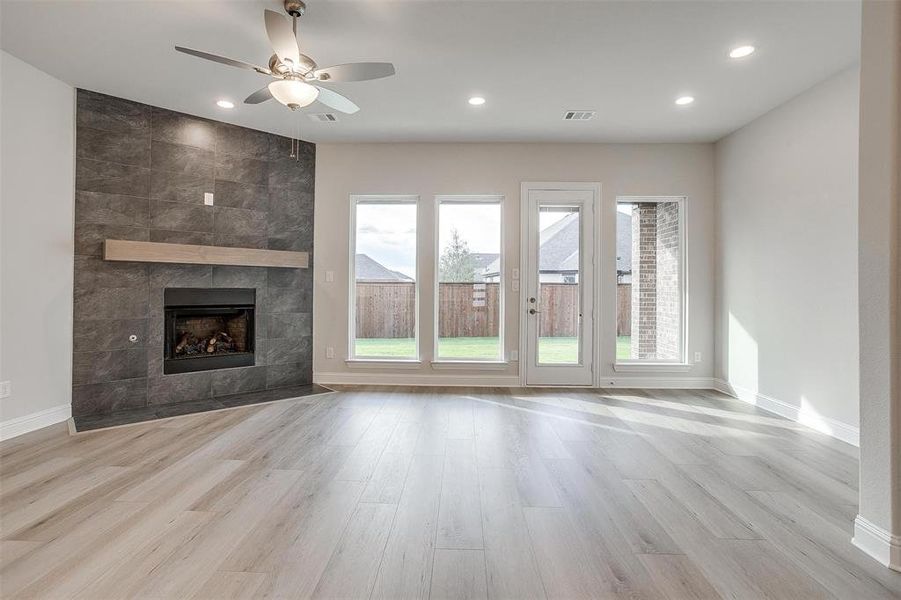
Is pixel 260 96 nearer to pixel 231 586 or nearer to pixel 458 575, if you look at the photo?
pixel 231 586

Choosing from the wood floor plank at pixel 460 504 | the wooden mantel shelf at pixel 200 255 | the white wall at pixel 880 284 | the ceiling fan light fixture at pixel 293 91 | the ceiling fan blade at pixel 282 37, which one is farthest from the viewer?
the wooden mantel shelf at pixel 200 255

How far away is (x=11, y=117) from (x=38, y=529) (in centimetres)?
316

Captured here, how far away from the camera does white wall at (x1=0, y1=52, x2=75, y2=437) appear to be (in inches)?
132

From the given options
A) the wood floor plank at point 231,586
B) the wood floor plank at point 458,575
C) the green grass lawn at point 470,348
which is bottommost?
the wood floor plank at point 458,575

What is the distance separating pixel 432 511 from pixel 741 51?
3646 mm

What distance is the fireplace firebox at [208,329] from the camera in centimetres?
444

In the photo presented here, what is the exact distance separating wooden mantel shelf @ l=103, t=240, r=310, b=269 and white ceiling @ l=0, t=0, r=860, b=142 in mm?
1344

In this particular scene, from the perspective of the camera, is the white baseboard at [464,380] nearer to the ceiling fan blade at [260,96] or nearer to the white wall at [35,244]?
the white wall at [35,244]

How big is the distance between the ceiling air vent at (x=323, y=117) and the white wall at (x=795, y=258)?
4.18 metres

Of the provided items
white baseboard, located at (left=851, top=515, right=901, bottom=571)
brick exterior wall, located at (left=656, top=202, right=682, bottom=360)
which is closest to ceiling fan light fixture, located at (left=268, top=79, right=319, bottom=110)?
white baseboard, located at (left=851, top=515, right=901, bottom=571)

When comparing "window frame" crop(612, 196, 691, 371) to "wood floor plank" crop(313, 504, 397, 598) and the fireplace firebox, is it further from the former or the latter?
the fireplace firebox

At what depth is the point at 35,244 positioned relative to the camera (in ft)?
11.7

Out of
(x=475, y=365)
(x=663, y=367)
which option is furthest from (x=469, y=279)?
(x=663, y=367)

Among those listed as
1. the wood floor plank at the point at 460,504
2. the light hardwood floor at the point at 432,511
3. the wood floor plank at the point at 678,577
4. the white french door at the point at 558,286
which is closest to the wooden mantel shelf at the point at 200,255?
the light hardwood floor at the point at 432,511
